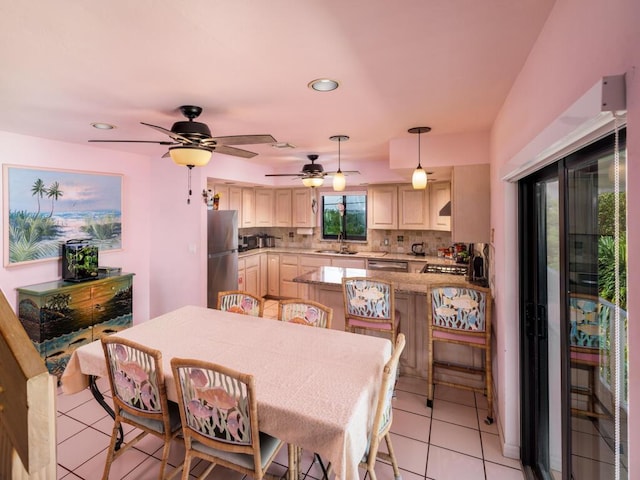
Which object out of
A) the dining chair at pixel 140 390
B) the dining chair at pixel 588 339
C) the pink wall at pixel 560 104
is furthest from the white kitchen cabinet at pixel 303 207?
the dining chair at pixel 588 339

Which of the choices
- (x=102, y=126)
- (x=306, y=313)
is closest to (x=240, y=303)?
(x=306, y=313)

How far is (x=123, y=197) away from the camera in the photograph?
4184 millimetres

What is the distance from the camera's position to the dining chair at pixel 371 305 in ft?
9.45

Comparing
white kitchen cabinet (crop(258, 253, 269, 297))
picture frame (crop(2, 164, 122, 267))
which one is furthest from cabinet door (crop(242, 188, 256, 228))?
picture frame (crop(2, 164, 122, 267))

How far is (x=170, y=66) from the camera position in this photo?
1.73 m

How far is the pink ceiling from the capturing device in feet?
4.15

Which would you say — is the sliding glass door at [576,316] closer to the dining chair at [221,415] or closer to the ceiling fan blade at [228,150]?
the dining chair at [221,415]

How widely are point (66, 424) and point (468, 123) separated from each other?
402 cm

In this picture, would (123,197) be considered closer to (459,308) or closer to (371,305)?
(371,305)

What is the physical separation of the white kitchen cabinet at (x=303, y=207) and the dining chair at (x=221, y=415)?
4.78 metres

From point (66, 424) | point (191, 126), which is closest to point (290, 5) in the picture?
point (191, 126)

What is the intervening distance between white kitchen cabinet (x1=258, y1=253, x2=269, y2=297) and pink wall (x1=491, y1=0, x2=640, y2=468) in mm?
4433

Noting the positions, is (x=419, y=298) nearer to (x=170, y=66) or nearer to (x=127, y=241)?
(x=170, y=66)

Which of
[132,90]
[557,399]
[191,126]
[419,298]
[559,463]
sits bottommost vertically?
[559,463]
